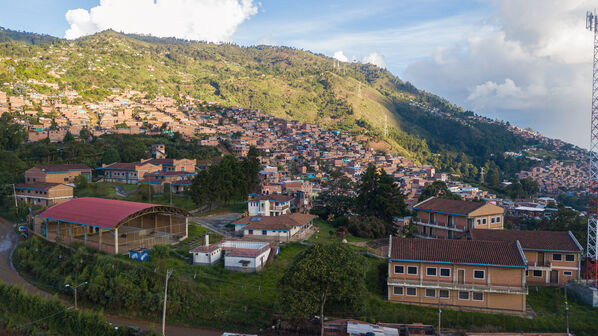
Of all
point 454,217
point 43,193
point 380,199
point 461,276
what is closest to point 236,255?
point 461,276

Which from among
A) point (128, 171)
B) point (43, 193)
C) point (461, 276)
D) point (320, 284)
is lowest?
point (461, 276)

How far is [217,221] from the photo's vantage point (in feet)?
100

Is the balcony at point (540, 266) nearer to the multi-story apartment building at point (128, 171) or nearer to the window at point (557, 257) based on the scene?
the window at point (557, 257)

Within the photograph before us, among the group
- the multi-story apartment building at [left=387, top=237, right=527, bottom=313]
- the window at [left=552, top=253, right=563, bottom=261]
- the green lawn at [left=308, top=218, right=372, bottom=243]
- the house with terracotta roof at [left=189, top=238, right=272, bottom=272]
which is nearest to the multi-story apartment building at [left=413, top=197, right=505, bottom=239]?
the green lawn at [left=308, top=218, right=372, bottom=243]

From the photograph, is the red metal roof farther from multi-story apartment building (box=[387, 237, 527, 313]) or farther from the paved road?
multi-story apartment building (box=[387, 237, 527, 313])

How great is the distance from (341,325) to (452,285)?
5.54 m

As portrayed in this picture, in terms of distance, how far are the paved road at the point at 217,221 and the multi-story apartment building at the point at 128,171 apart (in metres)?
14.3

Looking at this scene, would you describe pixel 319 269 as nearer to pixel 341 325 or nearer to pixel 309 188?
pixel 341 325

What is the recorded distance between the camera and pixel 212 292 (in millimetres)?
19172

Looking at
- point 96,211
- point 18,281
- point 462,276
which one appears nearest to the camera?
point 462,276

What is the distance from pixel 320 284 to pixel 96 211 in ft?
51.1

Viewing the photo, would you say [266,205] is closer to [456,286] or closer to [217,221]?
[217,221]

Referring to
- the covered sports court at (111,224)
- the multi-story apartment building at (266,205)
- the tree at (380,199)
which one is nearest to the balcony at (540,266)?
the tree at (380,199)

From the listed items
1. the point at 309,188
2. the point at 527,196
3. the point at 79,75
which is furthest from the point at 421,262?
the point at 79,75
